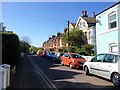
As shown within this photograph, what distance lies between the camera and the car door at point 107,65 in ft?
35.7

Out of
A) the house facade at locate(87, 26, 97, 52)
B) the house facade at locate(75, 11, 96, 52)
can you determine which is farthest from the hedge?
the house facade at locate(87, 26, 97, 52)

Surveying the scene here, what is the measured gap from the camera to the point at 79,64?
18.6 meters

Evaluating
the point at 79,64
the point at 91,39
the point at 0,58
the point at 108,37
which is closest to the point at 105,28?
the point at 108,37

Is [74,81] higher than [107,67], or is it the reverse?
[107,67]

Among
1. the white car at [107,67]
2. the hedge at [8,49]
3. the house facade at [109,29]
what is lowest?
the white car at [107,67]

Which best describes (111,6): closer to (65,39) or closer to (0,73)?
(0,73)

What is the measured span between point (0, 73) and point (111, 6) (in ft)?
54.1

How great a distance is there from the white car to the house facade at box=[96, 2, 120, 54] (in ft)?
26.1

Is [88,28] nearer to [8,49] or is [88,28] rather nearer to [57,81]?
[8,49]

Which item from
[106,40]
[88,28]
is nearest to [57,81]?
[106,40]

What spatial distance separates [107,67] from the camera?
11.1 metres

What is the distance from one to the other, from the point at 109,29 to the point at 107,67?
39.1ft

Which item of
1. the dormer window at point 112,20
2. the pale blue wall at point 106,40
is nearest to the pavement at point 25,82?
the pale blue wall at point 106,40

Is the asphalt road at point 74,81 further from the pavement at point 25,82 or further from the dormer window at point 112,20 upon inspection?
the dormer window at point 112,20
